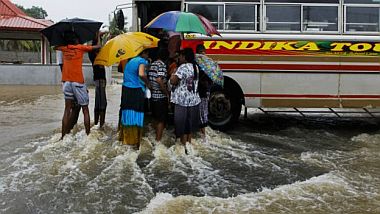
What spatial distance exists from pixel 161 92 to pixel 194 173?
1470 mm

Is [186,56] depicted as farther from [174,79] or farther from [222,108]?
[222,108]

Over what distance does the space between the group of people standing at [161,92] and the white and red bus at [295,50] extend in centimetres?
154

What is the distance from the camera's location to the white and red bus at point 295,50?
336 inches

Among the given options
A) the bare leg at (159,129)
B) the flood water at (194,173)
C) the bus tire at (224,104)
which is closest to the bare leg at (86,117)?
the flood water at (194,173)

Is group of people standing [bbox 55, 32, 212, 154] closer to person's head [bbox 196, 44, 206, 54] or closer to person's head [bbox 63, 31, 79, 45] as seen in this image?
person's head [bbox 63, 31, 79, 45]

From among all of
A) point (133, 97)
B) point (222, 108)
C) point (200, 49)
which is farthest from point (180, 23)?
point (222, 108)

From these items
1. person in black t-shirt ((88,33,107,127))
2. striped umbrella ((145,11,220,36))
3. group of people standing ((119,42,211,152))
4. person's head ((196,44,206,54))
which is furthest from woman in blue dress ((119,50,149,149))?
person in black t-shirt ((88,33,107,127))

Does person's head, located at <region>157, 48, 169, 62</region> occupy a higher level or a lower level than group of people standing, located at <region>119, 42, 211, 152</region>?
higher

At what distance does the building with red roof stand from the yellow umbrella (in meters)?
18.9

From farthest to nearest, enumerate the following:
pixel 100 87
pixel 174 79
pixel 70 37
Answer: pixel 100 87 < pixel 70 37 < pixel 174 79

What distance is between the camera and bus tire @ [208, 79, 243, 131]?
28.8 feet

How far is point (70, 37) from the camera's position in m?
7.43

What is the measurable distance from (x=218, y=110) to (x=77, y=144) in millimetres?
2710

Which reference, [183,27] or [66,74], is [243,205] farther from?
[66,74]
